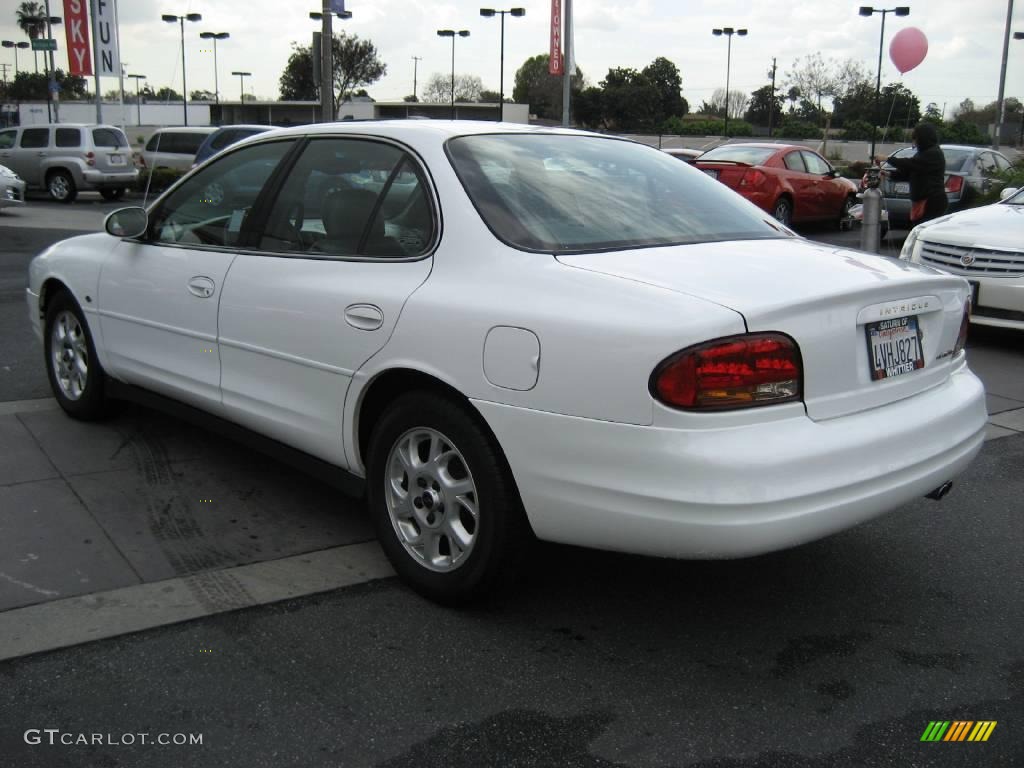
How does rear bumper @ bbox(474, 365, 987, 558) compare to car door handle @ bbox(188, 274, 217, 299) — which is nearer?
rear bumper @ bbox(474, 365, 987, 558)

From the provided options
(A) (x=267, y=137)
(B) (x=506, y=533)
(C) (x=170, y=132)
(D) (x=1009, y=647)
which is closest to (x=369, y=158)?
(A) (x=267, y=137)

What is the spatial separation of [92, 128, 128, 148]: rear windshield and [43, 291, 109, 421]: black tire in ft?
63.6

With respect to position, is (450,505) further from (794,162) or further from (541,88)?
(541,88)

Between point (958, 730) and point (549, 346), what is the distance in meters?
1.54

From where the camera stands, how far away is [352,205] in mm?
3820

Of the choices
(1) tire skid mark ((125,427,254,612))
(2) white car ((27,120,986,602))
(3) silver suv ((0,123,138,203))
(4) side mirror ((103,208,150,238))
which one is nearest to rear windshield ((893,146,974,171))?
(2) white car ((27,120,986,602))

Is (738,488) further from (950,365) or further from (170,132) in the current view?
(170,132)

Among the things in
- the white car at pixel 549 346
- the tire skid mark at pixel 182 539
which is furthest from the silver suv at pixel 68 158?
the white car at pixel 549 346

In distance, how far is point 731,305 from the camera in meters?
2.79

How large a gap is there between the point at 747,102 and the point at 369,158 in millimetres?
115646

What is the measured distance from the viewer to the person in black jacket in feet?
37.0

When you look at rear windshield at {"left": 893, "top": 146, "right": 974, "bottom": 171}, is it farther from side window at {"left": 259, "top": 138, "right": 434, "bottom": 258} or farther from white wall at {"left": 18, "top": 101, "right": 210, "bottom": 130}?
white wall at {"left": 18, "top": 101, "right": 210, "bottom": 130}

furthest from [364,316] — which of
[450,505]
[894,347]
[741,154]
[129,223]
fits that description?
[741,154]

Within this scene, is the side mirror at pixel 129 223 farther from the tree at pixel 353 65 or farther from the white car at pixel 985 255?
the tree at pixel 353 65
